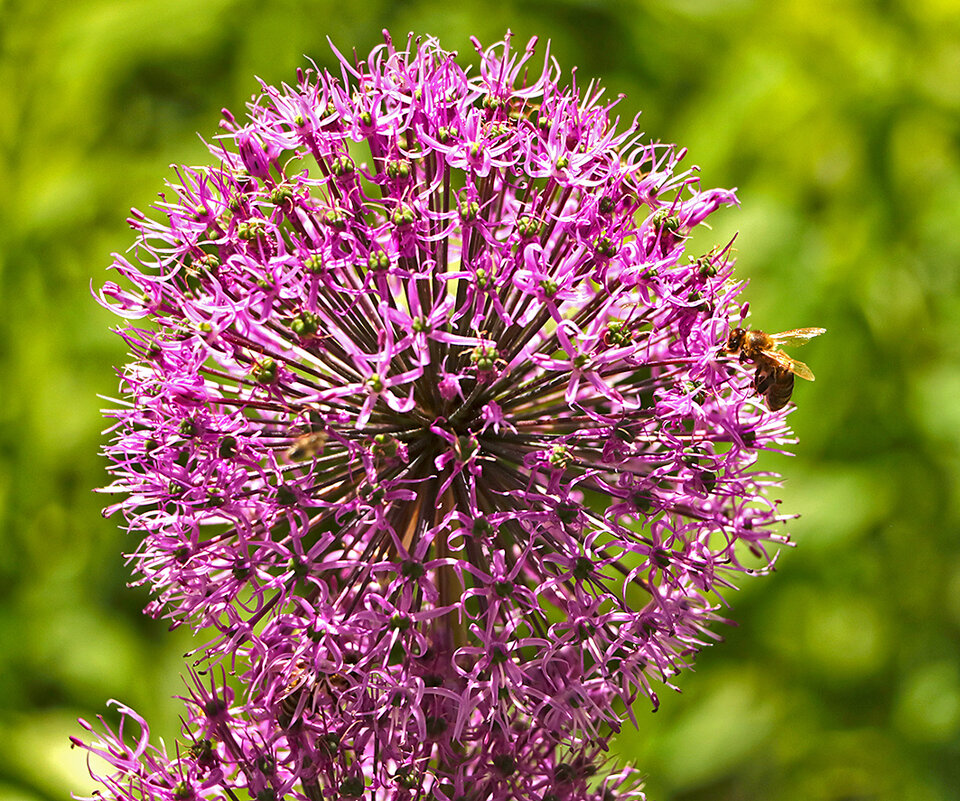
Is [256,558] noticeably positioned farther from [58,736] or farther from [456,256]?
[58,736]

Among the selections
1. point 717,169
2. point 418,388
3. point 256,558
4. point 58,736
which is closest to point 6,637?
A: point 58,736

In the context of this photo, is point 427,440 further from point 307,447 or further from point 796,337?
point 796,337

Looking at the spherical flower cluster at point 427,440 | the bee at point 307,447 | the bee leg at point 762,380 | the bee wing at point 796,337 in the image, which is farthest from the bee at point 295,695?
the bee wing at point 796,337

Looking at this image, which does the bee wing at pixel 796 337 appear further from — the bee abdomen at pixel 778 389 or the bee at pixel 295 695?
the bee at pixel 295 695

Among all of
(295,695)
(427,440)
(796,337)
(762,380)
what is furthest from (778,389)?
(295,695)

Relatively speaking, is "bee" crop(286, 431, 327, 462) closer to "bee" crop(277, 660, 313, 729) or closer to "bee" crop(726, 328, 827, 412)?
"bee" crop(277, 660, 313, 729)

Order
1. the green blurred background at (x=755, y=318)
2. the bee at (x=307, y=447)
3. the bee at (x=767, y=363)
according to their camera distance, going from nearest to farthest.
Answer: the bee at (x=307, y=447) → the bee at (x=767, y=363) → the green blurred background at (x=755, y=318)

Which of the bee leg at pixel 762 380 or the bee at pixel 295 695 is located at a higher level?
the bee leg at pixel 762 380
